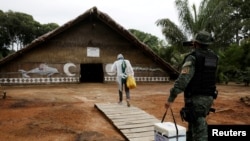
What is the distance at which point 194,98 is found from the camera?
4.17 m

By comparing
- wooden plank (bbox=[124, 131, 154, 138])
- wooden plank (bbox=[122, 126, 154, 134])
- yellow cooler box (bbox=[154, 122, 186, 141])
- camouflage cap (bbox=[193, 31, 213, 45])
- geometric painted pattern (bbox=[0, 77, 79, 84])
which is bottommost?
wooden plank (bbox=[124, 131, 154, 138])

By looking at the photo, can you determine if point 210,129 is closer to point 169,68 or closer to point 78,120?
point 78,120

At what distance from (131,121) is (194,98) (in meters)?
2.81

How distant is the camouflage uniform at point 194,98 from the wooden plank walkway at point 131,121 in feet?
4.91

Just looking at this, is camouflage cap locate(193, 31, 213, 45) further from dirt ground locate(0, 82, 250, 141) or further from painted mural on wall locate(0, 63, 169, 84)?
painted mural on wall locate(0, 63, 169, 84)

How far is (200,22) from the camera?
19.2 m

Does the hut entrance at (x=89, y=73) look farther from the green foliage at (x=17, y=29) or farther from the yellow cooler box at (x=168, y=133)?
the yellow cooler box at (x=168, y=133)

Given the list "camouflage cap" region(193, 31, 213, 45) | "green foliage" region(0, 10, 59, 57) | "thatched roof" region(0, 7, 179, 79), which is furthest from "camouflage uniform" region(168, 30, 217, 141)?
"green foliage" region(0, 10, 59, 57)

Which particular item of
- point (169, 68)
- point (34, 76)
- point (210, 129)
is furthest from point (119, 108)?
point (169, 68)

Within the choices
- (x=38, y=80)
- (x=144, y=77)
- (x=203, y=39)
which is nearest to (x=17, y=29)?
(x=38, y=80)

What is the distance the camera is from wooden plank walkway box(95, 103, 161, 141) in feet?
18.7

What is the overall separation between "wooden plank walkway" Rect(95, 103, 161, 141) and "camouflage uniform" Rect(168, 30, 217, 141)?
4.91 ft

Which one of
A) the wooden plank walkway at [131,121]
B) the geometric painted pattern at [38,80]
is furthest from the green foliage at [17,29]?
the wooden plank walkway at [131,121]

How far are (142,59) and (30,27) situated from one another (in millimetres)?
22587
